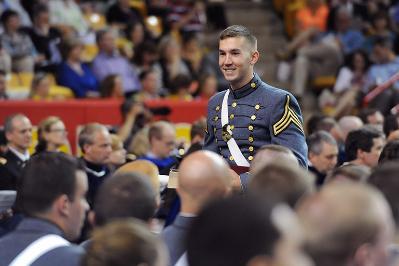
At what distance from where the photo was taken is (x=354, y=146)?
30.4 feet

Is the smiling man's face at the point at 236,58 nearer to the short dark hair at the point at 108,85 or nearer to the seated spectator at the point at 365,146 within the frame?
the seated spectator at the point at 365,146

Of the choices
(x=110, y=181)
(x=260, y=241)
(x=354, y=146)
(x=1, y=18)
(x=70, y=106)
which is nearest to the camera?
(x=260, y=241)

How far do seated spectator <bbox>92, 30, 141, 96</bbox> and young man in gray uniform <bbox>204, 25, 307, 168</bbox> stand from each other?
790 cm

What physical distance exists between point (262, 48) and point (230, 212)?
14891 millimetres

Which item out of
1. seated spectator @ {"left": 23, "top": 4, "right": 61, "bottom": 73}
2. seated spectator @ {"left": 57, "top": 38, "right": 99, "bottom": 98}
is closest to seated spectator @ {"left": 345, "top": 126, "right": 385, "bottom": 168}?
seated spectator @ {"left": 57, "top": 38, "right": 99, "bottom": 98}

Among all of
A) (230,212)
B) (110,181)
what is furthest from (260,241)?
(110,181)

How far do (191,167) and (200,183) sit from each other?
0.27 feet

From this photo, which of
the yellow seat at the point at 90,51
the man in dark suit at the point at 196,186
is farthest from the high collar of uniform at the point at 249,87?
the yellow seat at the point at 90,51

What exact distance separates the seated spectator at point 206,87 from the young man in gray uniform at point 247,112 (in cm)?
767

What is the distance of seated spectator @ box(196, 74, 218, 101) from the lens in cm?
1479

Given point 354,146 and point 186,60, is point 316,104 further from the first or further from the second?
point 354,146

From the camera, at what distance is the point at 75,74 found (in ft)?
46.9

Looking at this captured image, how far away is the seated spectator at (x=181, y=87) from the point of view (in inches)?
581

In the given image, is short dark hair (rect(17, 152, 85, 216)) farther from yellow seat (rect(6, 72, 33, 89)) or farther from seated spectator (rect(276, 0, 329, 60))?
seated spectator (rect(276, 0, 329, 60))
